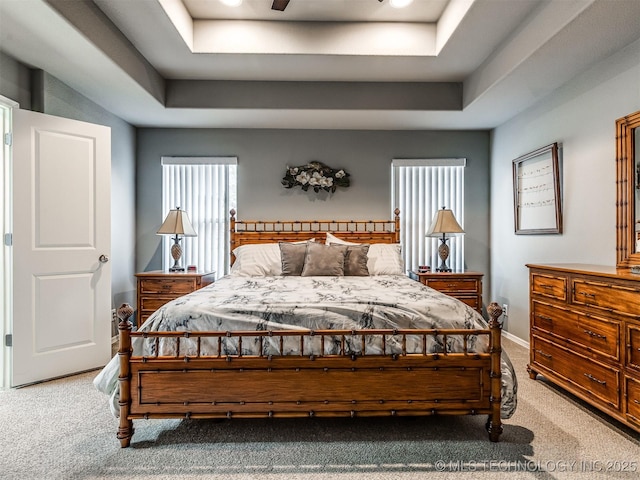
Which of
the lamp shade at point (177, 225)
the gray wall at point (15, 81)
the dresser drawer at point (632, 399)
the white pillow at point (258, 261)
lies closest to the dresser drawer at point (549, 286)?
the dresser drawer at point (632, 399)

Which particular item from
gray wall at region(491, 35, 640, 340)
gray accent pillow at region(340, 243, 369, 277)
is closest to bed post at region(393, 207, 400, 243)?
gray accent pillow at region(340, 243, 369, 277)

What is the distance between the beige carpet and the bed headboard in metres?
2.48

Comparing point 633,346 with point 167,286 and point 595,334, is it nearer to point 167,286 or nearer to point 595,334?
point 595,334

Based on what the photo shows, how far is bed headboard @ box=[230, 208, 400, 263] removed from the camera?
185 inches

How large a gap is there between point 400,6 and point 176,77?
7.52ft

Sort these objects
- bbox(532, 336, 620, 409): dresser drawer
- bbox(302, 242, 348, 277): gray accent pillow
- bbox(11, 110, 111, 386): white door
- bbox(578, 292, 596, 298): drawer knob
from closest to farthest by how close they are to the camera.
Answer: bbox(532, 336, 620, 409): dresser drawer
bbox(578, 292, 596, 298): drawer knob
bbox(11, 110, 111, 386): white door
bbox(302, 242, 348, 277): gray accent pillow

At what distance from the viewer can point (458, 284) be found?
440 cm

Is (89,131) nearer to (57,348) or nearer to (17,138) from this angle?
(17,138)

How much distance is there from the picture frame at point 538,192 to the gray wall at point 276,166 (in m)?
1.43

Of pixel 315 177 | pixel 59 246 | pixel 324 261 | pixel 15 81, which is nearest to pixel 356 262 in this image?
pixel 324 261

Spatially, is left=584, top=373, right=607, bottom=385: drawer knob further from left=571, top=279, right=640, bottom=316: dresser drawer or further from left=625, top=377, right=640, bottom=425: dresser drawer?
left=571, top=279, right=640, bottom=316: dresser drawer

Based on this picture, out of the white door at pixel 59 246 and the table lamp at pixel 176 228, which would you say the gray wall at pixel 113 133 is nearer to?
the white door at pixel 59 246

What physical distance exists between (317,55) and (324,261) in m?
1.88

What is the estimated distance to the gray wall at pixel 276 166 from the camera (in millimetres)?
4875
